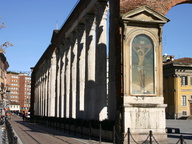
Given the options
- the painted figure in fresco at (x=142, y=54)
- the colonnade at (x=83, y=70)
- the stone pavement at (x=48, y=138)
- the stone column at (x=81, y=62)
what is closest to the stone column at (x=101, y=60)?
the colonnade at (x=83, y=70)

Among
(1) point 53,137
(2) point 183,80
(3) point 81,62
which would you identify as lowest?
(1) point 53,137

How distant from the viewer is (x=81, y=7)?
2902 centimetres

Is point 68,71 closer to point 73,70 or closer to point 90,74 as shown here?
point 73,70

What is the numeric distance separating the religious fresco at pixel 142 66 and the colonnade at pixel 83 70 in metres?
5.35

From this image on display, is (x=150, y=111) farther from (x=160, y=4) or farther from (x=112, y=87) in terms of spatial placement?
(x=160, y=4)

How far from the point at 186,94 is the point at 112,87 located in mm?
49277

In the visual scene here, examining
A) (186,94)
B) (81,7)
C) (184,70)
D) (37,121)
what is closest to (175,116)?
(186,94)

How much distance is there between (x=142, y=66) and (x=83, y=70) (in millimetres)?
12193

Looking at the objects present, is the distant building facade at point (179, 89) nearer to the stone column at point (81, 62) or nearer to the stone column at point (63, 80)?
the stone column at point (63, 80)

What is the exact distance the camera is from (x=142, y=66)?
1819 cm

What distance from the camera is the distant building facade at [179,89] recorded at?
6675cm

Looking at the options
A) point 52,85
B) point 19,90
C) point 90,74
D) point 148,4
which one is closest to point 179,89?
point 52,85

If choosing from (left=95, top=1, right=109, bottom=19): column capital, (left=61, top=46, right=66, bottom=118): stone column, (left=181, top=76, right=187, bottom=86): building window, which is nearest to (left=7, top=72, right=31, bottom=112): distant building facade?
(left=181, top=76, right=187, bottom=86): building window

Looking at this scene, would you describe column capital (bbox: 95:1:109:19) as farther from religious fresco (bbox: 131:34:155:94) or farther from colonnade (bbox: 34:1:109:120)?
religious fresco (bbox: 131:34:155:94)
